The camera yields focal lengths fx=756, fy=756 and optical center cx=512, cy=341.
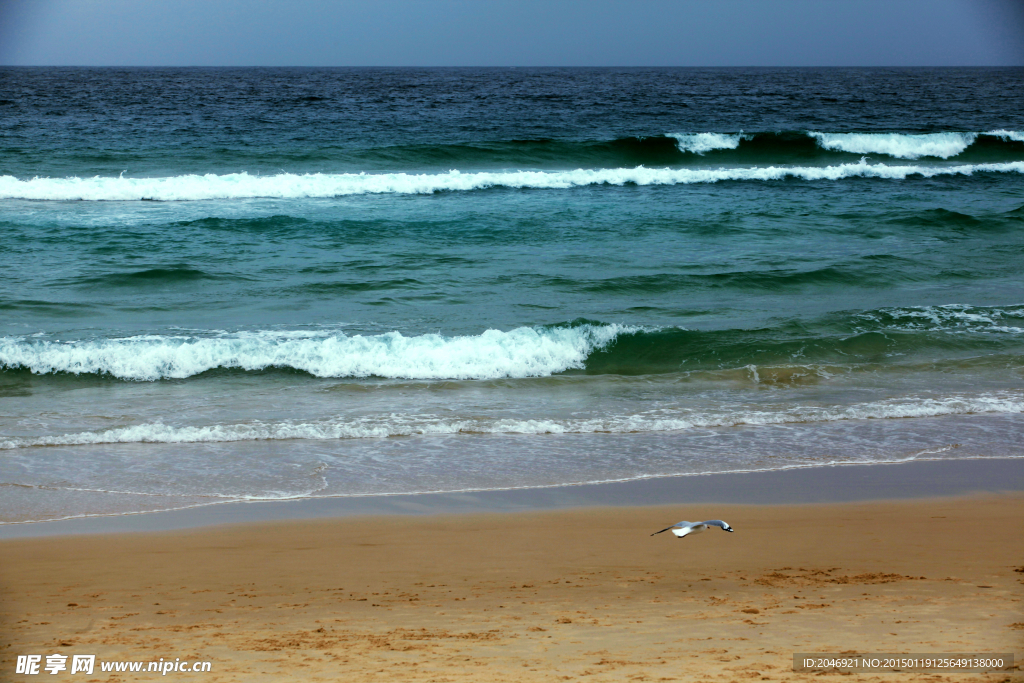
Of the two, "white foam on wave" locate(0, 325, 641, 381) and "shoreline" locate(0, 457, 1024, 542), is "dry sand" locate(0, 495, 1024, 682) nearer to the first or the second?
"shoreline" locate(0, 457, 1024, 542)

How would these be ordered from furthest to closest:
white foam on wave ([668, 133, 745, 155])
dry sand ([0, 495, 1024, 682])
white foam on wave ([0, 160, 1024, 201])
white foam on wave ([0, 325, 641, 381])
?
white foam on wave ([668, 133, 745, 155]), white foam on wave ([0, 160, 1024, 201]), white foam on wave ([0, 325, 641, 381]), dry sand ([0, 495, 1024, 682])

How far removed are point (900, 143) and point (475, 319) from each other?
74.3 ft

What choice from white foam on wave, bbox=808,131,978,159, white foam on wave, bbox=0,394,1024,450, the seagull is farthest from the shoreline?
white foam on wave, bbox=808,131,978,159

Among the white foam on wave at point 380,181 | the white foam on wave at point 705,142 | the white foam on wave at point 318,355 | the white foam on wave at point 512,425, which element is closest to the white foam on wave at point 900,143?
the white foam on wave at point 380,181

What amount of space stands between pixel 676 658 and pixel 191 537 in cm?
321

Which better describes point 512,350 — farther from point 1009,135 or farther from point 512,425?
point 1009,135

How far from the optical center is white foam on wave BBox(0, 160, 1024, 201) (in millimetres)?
18156

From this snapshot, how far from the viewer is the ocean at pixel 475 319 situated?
6.40 meters

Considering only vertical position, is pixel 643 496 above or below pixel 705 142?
below

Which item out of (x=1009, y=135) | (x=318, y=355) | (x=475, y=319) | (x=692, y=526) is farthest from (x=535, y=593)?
(x=1009, y=135)

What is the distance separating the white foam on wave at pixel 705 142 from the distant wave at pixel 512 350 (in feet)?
56.0

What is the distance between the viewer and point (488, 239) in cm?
1452

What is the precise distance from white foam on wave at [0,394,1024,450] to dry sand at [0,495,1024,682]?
1.73 m

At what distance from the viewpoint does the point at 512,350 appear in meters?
8.91
